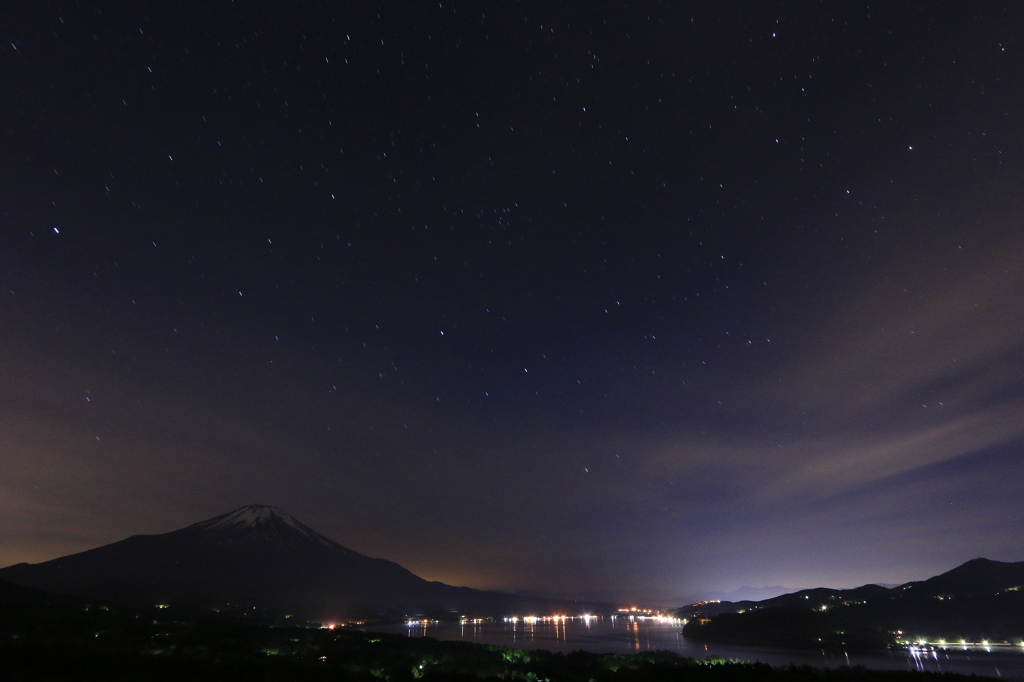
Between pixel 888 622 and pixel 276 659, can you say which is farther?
pixel 888 622

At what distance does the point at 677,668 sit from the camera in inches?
1802

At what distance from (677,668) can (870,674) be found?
594 inches

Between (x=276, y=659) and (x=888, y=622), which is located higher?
(x=888, y=622)

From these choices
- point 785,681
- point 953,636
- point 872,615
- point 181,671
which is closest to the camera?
point 785,681

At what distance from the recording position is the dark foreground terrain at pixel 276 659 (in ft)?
125

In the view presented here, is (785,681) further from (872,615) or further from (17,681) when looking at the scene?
(872,615)

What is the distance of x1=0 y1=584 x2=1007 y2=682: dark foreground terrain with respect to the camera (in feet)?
125

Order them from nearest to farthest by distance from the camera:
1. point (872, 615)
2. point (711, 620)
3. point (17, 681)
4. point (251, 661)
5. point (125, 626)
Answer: point (17, 681) < point (251, 661) < point (125, 626) < point (872, 615) < point (711, 620)

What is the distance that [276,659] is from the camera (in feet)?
159

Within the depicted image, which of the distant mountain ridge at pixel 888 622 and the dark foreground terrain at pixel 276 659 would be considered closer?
the dark foreground terrain at pixel 276 659

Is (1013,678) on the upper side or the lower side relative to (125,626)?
lower

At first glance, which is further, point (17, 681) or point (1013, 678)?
point (1013, 678)

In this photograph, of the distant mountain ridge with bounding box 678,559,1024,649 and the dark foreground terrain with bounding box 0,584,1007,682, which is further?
the distant mountain ridge with bounding box 678,559,1024,649

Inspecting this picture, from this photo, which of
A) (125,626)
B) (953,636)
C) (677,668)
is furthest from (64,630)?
(953,636)
